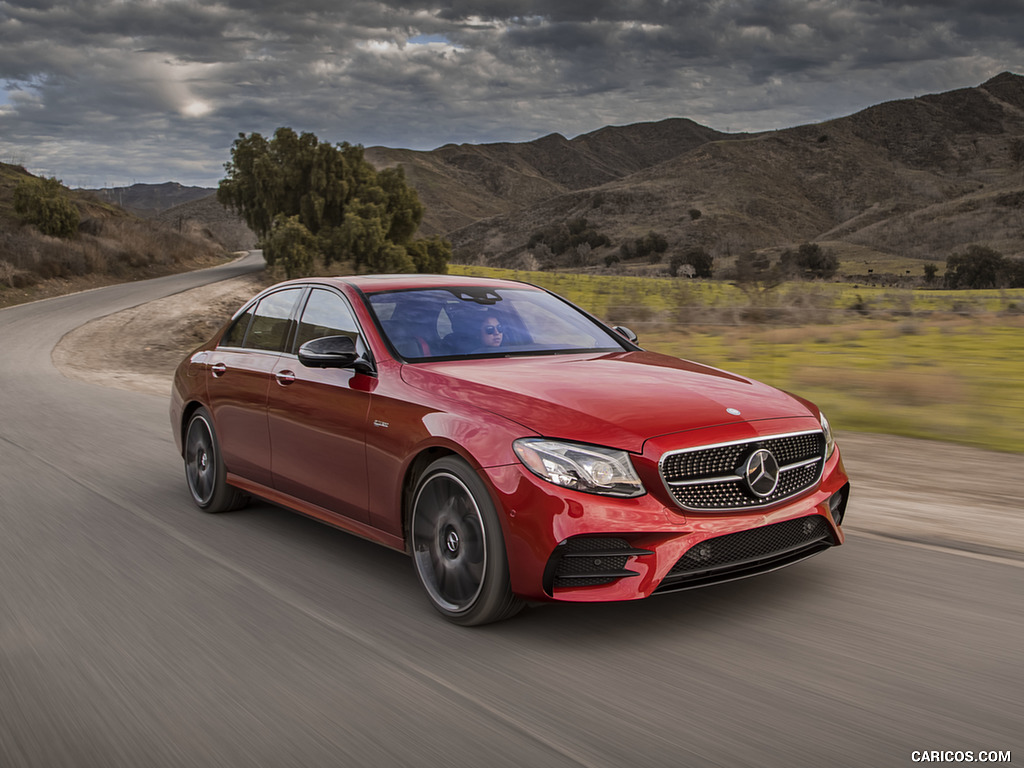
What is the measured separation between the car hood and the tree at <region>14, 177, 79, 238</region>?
4863cm

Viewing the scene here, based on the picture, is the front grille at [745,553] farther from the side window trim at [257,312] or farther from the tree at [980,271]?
the tree at [980,271]

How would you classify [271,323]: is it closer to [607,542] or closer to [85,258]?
[607,542]

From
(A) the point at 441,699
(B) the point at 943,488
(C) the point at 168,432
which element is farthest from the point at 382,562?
(C) the point at 168,432

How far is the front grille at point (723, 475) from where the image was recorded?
3.95 m

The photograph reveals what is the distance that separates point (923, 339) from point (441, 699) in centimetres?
1339

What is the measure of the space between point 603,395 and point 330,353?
57.0 inches

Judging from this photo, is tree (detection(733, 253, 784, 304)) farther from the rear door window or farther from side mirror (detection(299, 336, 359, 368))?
side mirror (detection(299, 336, 359, 368))

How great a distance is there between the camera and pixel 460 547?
4.32m

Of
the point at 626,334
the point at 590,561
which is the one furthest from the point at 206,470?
the point at 590,561

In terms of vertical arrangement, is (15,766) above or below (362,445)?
below

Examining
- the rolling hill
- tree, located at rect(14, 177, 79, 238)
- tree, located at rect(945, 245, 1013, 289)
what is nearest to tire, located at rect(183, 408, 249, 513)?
tree, located at rect(945, 245, 1013, 289)

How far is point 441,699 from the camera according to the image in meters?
3.56

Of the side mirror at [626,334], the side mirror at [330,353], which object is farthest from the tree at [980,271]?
the side mirror at [330,353]

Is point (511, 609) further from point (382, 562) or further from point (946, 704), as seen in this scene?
point (946, 704)
